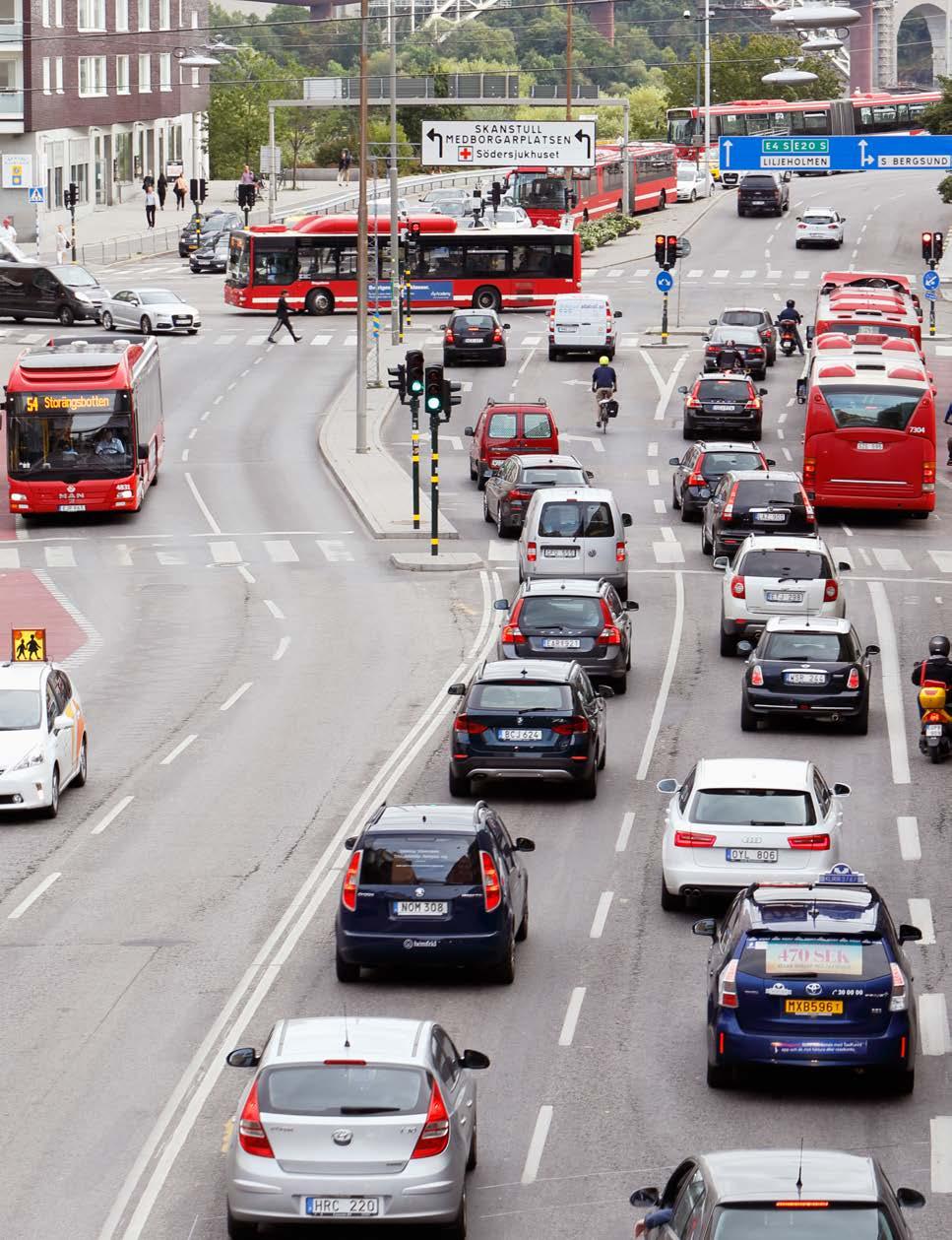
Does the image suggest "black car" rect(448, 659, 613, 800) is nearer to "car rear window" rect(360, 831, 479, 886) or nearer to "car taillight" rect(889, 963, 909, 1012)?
"car rear window" rect(360, 831, 479, 886)

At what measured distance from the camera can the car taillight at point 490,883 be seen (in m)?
Answer: 18.7

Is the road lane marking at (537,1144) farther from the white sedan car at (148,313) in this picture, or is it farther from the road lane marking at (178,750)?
the white sedan car at (148,313)

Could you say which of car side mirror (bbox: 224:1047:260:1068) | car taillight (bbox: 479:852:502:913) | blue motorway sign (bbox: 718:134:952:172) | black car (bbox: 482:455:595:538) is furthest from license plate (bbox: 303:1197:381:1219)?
blue motorway sign (bbox: 718:134:952:172)

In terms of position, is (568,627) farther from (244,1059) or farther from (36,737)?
(244,1059)

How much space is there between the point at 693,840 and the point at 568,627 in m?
10.3

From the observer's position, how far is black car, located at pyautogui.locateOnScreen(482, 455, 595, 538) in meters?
43.6

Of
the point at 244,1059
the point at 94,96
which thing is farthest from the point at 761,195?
the point at 244,1059

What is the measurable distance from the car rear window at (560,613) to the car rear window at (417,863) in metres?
12.3

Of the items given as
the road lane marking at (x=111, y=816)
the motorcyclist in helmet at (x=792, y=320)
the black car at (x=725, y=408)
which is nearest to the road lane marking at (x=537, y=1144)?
the road lane marking at (x=111, y=816)

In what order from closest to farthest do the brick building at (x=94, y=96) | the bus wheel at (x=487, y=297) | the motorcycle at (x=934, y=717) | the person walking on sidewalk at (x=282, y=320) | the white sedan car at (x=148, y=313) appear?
the motorcycle at (x=934, y=717), the person walking on sidewalk at (x=282, y=320), the white sedan car at (x=148, y=313), the bus wheel at (x=487, y=297), the brick building at (x=94, y=96)

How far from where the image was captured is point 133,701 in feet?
105

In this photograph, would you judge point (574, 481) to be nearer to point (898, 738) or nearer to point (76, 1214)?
point (898, 738)

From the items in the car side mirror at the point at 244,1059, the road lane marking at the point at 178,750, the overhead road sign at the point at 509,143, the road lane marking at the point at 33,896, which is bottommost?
the road lane marking at the point at 33,896

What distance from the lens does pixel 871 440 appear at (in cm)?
A: 4550
